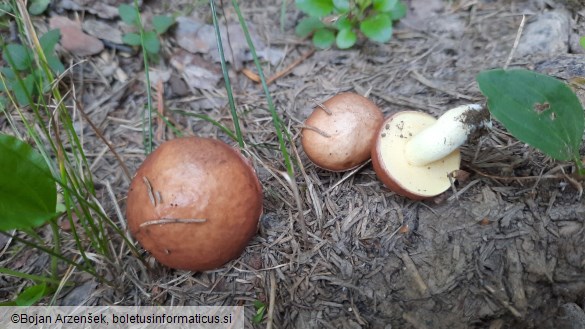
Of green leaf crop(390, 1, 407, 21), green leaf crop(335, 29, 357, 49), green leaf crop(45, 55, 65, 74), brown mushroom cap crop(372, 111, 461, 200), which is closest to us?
brown mushroom cap crop(372, 111, 461, 200)

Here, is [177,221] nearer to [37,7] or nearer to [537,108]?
[537,108]

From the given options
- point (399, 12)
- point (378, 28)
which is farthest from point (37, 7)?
point (399, 12)

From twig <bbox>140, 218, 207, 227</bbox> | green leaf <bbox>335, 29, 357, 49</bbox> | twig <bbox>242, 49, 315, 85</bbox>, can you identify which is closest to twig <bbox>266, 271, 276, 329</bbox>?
twig <bbox>140, 218, 207, 227</bbox>

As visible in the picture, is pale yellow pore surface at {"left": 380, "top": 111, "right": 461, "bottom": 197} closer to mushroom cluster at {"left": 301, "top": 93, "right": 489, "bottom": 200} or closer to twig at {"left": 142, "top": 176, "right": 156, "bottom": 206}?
mushroom cluster at {"left": 301, "top": 93, "right": 489, "bottom": 200}

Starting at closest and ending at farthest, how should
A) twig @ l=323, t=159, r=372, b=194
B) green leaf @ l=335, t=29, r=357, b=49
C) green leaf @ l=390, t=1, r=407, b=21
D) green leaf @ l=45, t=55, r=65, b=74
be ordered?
twig @ l=323, t=159, r=372, b=194
green leaf @ l=45, t=55, r=65, b=74
green leaf @ l=335, t=29, r=357, b=49
green leaf @ l=390, t=1, r=407, b=21

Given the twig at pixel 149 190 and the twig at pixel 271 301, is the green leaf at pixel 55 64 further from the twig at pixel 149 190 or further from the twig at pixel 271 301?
the twig at pixel 271 301

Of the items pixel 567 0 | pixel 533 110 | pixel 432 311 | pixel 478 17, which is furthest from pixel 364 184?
pixel 567 0
